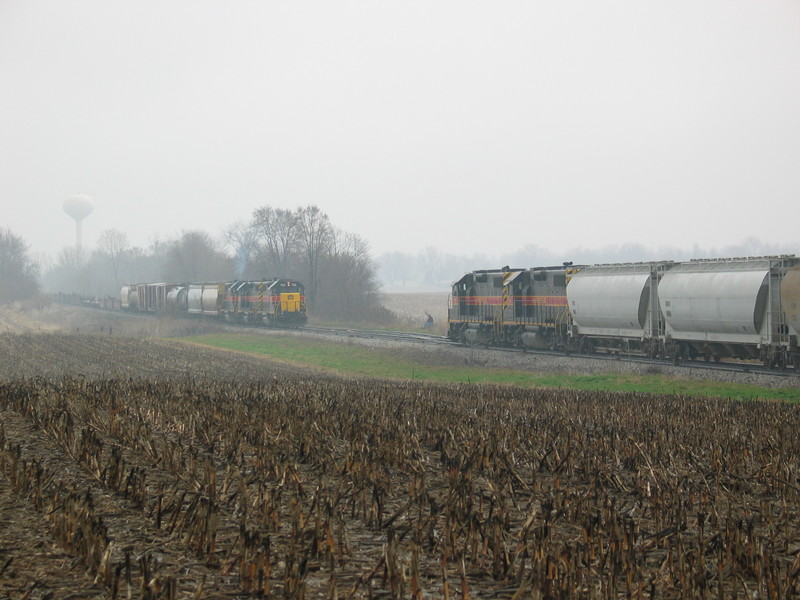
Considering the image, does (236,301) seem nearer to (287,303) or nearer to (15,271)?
(287,303)

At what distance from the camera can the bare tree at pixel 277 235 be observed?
8781 centimetres

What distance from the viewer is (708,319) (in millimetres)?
27609

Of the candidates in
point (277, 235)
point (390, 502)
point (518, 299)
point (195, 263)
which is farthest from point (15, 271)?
point (390, 502)

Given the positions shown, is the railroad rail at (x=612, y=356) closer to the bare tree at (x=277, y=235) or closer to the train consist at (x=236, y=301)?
the train consist at (x=236, y=301)

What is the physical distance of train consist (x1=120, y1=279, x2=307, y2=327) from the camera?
5941cm

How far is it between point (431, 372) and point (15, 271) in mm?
126681

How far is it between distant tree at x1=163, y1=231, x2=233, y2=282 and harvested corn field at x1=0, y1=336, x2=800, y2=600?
10592 centimetres

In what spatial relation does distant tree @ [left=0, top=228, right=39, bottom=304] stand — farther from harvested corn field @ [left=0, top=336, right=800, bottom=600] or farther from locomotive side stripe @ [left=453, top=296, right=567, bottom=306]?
harvested corn field @ [left=0, top=336, right=800, bottom=600]

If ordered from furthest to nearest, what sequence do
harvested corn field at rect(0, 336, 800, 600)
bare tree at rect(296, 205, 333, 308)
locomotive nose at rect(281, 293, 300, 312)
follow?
1. bare tree at rect(296, 205, 333, 308)
2. locomotive nose at rect(281, 293, 300, 312)
3. harvested corn field at rect(0, 336, 800, 600)

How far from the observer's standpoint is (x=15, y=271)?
138625 millimetres

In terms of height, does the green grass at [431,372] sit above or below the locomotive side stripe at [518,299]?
below

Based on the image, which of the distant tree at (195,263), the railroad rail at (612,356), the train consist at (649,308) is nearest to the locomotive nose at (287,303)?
the railroad rail at (612,356)

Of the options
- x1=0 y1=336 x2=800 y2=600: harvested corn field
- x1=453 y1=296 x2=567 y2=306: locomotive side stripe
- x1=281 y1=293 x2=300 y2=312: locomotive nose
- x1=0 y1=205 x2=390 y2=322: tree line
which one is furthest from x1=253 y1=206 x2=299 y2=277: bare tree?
x1=0 y1=336 x2=800 y2=600: harvested corn field

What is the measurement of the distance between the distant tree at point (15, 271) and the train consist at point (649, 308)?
112 meters
